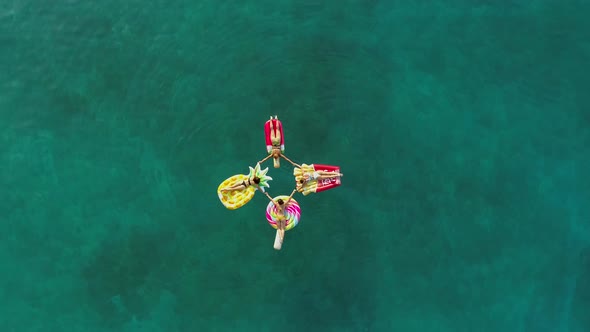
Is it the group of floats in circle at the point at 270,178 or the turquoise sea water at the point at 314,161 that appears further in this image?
the turquoise sea water at the point at 314,161

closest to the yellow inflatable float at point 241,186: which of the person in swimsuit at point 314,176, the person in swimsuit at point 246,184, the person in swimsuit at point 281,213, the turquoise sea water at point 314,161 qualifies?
the person in swimsuit at point 246,184

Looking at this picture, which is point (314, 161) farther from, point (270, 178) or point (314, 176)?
point (270, 178)

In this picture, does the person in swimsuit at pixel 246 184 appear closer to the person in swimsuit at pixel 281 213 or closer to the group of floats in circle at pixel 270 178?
the group of floats in circle at pixel 270 178

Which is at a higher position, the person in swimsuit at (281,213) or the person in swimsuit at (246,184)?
the person in swimsuit at (246,184)

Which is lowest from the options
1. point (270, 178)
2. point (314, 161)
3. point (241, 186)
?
point (241, 186)

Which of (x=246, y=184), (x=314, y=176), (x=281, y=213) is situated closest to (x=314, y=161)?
(x=314, y=176)

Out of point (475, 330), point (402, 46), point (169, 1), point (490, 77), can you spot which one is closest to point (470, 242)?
point (475, 330)
